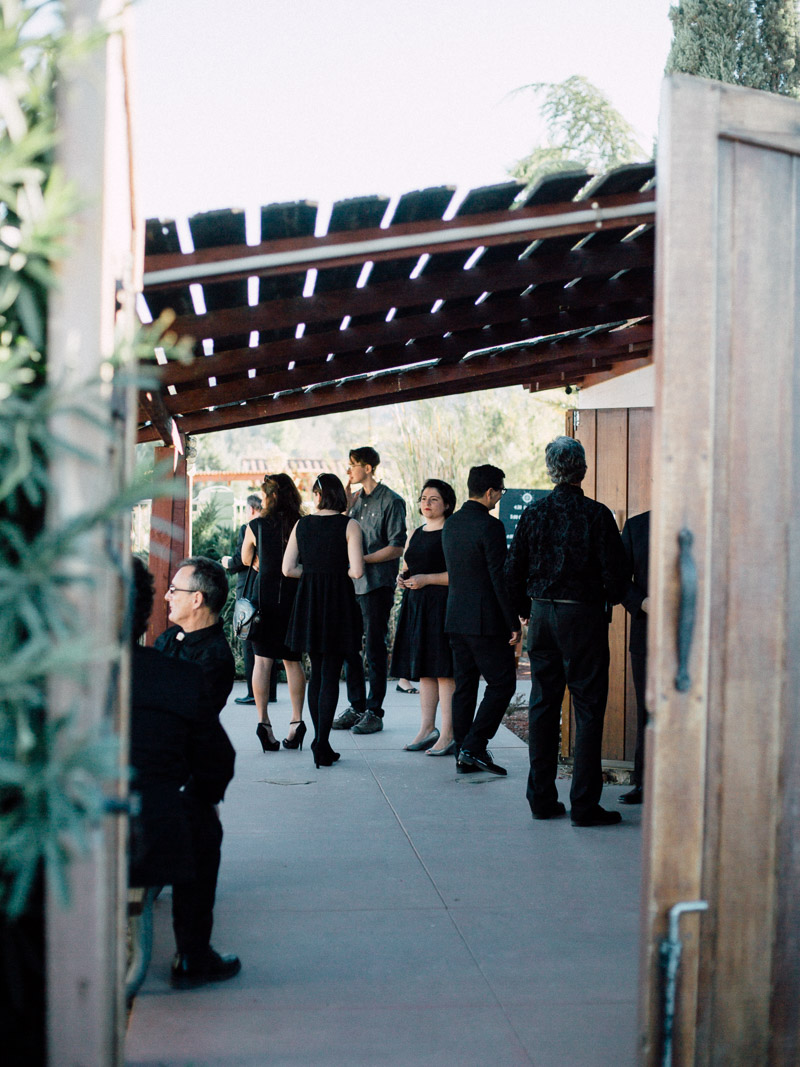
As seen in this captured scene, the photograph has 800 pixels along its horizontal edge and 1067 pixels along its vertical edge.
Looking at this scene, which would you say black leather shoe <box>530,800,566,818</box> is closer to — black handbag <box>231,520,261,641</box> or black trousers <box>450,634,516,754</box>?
black trousers <box>450,634,516,754</box>

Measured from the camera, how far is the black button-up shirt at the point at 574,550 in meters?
5.16

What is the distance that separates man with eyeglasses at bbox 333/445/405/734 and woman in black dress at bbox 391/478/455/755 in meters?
0.65

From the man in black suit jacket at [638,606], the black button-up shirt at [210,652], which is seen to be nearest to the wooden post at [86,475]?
the black button-up shirt at [210,652]

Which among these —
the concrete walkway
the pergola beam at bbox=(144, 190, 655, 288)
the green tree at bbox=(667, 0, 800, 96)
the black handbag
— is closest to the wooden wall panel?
the concrete walkway

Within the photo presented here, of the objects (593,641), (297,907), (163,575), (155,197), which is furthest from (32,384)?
(163,575)

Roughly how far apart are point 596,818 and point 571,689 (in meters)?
0.63

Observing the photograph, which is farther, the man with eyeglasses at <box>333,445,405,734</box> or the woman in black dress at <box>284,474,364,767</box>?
the man with eyeglasses at <box>333,445,405,734</box>

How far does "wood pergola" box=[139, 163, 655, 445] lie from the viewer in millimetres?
3512

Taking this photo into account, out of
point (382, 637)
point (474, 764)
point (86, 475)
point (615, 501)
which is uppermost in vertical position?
point (615, 501)

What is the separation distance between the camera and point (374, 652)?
794 cm

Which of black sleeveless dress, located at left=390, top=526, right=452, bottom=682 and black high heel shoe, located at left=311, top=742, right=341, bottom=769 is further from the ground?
black sleeveless dress, located at left=390, top=526, right=452, bottom=682

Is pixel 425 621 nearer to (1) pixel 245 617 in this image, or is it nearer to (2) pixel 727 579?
Answer: (1) pixel 245 617

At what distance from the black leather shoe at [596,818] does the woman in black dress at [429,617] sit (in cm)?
180

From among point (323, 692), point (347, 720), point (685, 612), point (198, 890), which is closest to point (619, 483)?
point (323, 692)
